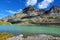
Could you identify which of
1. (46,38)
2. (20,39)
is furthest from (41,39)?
(20,39)

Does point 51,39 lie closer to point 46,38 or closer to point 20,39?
point 46,38

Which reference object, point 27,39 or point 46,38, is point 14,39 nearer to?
point 27,39

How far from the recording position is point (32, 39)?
26594 mm

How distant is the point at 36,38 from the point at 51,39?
241cm

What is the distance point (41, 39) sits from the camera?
86.5 ft

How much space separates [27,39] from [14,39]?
2074 millimetres

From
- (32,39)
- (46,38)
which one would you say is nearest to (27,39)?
(32,39)

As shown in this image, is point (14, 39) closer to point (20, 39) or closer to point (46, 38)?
point (20, 39)

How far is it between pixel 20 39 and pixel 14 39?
0.98 metres

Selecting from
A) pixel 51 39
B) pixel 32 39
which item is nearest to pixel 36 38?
pixel 32 39

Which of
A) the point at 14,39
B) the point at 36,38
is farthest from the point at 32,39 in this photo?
the point at 14,39

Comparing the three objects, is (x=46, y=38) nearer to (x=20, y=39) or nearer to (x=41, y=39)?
(x=41, y=39)

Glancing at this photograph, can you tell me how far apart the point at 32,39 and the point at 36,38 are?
73cm

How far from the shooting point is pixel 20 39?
86.7 feet
